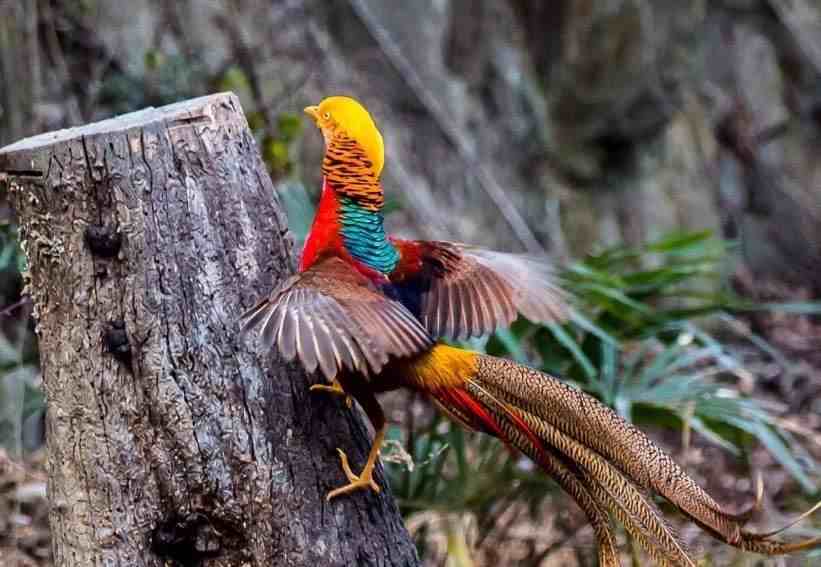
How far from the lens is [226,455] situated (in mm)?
2506

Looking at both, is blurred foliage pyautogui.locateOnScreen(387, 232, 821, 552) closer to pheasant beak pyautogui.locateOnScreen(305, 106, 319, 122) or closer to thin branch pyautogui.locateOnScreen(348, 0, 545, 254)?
pheasant beak pyautogui.locateOnScreen(305, 106, 319, 122)

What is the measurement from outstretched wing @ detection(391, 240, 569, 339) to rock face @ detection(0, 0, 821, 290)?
9.82 ft

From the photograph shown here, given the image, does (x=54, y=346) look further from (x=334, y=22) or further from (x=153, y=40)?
(x=334, y=22)

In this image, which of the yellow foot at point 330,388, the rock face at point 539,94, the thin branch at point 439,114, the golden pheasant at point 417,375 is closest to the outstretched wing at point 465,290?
the golden pheasant at point 417,375

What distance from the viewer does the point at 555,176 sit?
823cm

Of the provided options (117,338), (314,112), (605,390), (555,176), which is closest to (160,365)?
(117,338)

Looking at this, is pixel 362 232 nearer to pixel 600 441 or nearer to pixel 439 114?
pixel 600 441

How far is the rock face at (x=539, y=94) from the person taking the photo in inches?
238

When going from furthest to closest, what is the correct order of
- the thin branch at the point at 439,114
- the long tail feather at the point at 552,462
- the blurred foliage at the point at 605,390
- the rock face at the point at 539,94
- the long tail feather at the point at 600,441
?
1. the thin branch at the point at 439,114
2. the rock face at the point at 539,94
3. the blurred foliage at the point at 605,390
4. the long tail feather at the point at 552,462
5. the long tail feather at the point at 600,441

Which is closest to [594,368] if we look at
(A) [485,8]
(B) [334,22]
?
(B) [334,22]

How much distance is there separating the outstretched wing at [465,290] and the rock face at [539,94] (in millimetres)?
2994

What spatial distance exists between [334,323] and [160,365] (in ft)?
1.38

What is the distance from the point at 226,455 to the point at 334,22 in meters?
4.91

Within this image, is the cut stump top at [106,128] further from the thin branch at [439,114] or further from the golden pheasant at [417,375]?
the thin branch at [439,114]
